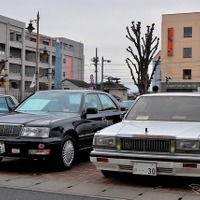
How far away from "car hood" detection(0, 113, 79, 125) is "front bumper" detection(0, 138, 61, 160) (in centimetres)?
36

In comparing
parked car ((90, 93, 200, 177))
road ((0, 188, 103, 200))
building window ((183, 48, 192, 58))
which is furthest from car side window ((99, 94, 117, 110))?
building window ((183, 48, 192, 58))

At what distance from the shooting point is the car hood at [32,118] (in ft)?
24.5

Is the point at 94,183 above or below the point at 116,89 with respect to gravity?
below

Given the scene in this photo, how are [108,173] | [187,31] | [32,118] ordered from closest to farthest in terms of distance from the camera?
[108,173], [32,118], [187,31]

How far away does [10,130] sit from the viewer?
7453 mm

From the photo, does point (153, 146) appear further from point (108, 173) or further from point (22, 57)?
point (22, 57)

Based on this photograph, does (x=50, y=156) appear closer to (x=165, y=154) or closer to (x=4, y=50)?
(x=165, y=154)

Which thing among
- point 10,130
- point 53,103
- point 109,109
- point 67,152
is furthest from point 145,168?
point 109,109

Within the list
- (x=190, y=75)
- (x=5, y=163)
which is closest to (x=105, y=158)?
(x=5, y=163)

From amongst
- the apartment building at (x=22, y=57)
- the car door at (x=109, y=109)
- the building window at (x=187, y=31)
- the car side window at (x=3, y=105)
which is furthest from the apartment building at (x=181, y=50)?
the car door at (x=109, y=109)

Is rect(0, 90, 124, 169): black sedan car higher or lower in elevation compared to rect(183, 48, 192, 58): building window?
lower

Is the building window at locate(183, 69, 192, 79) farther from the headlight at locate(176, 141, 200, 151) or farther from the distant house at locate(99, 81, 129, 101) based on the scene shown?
the headlight at locate(176, 141, 200, 151)

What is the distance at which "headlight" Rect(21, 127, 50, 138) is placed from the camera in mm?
7312

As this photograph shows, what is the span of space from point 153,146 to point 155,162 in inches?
9.9
